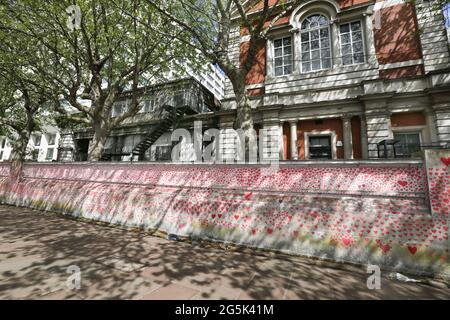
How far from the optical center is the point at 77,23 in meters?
9.25

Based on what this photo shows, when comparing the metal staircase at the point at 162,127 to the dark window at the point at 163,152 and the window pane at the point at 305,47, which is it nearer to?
the dark window at the point at 163,152

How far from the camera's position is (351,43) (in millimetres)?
11547

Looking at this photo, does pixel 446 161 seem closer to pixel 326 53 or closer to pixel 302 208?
pixel 302 208

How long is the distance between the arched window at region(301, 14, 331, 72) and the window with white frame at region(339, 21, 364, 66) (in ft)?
2.43

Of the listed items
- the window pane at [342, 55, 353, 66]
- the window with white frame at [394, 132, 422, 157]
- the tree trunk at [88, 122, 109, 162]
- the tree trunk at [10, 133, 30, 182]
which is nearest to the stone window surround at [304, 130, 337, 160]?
the window with white frame at [394, 132, 422, 157]

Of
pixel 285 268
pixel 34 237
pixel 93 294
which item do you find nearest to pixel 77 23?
pixel 34 237

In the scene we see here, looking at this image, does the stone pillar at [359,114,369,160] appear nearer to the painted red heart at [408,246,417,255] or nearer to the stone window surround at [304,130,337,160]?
the stone window surround at [304,130,337,160]

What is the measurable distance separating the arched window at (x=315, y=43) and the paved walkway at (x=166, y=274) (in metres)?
11.1

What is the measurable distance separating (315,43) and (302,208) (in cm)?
1123

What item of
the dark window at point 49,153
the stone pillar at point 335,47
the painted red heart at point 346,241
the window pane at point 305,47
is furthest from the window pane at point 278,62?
the dark window at point 49,153

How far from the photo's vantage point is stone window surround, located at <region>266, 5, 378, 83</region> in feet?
35.9

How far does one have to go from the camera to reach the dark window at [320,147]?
1117cm

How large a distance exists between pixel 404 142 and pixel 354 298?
9925 millimetres
